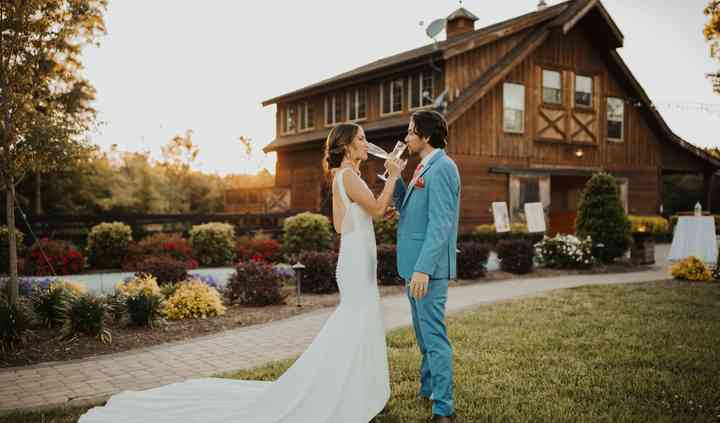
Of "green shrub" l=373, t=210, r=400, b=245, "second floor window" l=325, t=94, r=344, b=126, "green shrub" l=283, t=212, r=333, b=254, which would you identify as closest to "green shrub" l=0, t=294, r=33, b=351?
"green shrub" l=283, t=212, r=333, b=254

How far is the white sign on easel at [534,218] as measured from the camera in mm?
18312

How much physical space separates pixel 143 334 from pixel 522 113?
17.6 metres

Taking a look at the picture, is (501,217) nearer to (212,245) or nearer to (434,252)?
(212,245)

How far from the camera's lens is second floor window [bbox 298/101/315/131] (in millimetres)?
26891

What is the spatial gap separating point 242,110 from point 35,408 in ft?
136

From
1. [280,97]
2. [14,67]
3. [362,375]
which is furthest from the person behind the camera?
[280,97]

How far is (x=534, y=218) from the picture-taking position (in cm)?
1842

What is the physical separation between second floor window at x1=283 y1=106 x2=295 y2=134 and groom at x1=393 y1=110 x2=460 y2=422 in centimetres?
2409

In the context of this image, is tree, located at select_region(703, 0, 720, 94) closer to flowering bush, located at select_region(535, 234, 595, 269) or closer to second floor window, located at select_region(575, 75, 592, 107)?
second floor window, located at select_region(575, 75, 592, 107)

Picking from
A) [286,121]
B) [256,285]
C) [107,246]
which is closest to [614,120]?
[286,121]

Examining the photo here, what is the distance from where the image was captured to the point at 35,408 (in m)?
4.59

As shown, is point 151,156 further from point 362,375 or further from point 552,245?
point 362,375

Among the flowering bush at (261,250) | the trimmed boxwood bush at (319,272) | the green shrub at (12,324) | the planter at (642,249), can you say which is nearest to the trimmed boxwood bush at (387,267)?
the trimmed boxwood bush at (319,272)

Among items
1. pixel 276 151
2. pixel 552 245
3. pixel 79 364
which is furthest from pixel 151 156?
pixel 79 364
